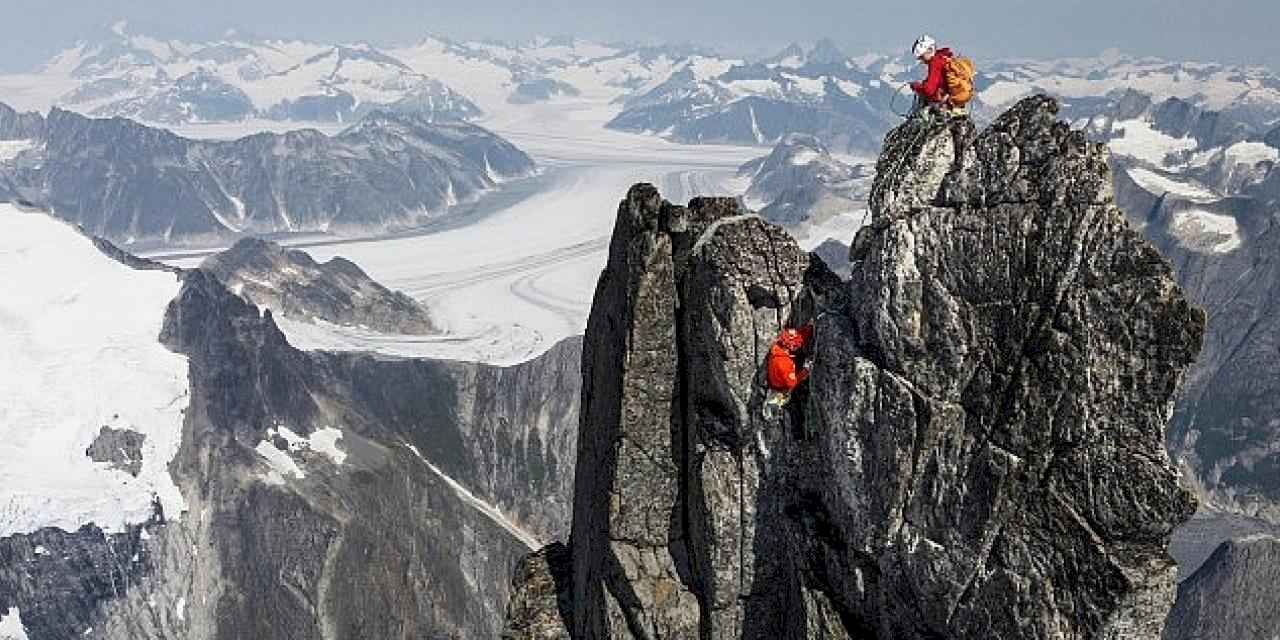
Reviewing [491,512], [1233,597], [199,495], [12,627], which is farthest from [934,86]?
[491,512]

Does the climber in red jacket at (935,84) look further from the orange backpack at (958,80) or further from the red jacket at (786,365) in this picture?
the red jacket at (786,365)

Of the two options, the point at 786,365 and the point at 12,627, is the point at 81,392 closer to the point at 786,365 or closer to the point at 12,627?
the point at 12,627

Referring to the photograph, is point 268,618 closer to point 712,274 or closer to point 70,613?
point 70,613

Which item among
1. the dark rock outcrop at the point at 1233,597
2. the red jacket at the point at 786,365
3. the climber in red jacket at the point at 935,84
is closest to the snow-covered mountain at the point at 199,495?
the dark rock outcrop at the point at 1233,597

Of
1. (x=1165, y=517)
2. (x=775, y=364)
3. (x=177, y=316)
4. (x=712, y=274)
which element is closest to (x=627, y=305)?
(x=712, y=274)

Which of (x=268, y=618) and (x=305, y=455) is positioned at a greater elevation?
(x=305, y=455)
